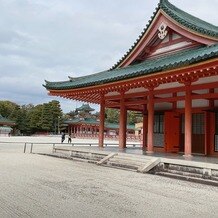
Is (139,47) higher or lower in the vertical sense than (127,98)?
higher

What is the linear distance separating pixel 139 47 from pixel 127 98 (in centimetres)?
288

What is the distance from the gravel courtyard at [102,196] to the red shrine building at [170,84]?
407 centimetres

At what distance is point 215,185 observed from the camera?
10.2 metres

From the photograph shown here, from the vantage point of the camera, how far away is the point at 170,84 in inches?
588

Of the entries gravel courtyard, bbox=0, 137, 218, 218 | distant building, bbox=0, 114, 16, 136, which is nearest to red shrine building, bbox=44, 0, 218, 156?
gravel courtyard, bbox=0, 137, 218, 218

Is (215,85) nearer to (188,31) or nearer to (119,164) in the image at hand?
(188,31)

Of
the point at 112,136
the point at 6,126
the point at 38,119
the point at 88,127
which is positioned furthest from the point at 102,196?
the point at 38,119

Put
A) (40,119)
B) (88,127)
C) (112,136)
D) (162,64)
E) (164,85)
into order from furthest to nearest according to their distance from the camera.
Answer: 1. (40,119)
2. (88,127)
3. (112,136)
4. (164,85)
5. (162,64)

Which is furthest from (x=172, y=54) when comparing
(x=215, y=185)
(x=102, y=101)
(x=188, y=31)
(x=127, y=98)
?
(x=215, y=185)

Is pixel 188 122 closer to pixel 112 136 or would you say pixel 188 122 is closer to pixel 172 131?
pixel 172 131

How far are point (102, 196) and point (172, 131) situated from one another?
10822 millimetres

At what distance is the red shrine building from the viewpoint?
12.8m

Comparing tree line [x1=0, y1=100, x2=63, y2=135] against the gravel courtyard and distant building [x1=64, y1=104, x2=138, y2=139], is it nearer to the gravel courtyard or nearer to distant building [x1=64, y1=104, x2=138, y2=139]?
distant building [x1=64, y1=104, x2=138, y2=139]

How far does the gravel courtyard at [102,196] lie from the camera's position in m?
6.42
